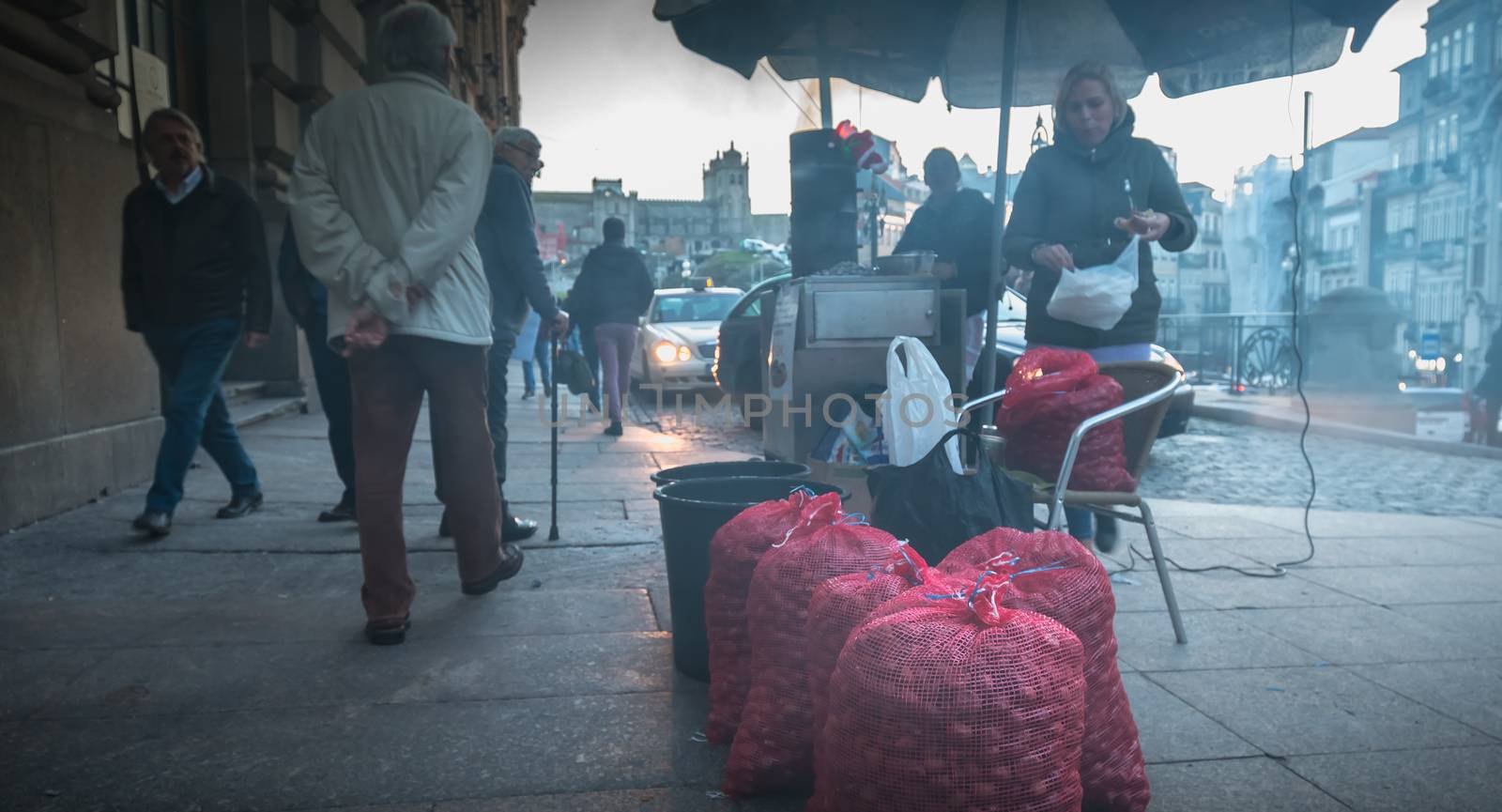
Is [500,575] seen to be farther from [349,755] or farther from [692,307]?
[692,307]

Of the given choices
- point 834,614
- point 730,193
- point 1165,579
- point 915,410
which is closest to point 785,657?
point 834,614

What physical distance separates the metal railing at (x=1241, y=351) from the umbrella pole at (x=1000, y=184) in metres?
11.9

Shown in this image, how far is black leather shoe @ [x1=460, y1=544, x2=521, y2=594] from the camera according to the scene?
4000mm

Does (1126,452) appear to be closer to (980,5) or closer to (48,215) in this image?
(980,5)

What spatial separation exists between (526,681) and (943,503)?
4.25ft

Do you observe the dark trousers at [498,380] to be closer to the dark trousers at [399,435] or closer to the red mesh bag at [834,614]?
the dark trousers at [399,435]

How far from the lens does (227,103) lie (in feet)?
30.1

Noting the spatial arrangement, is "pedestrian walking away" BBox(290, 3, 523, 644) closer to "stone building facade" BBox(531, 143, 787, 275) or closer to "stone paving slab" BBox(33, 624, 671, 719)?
"stone paving slab" BBox(33, 624, 671, 719)

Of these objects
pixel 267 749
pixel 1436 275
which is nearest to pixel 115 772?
pixel 267 749

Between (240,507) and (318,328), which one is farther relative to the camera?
(240,507)

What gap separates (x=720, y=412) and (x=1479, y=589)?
31.0 feet

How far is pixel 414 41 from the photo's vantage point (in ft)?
11.9

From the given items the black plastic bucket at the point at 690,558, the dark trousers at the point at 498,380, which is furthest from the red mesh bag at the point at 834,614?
the dark trousers at the point at 498,380

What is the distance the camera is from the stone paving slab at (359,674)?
297 cm
